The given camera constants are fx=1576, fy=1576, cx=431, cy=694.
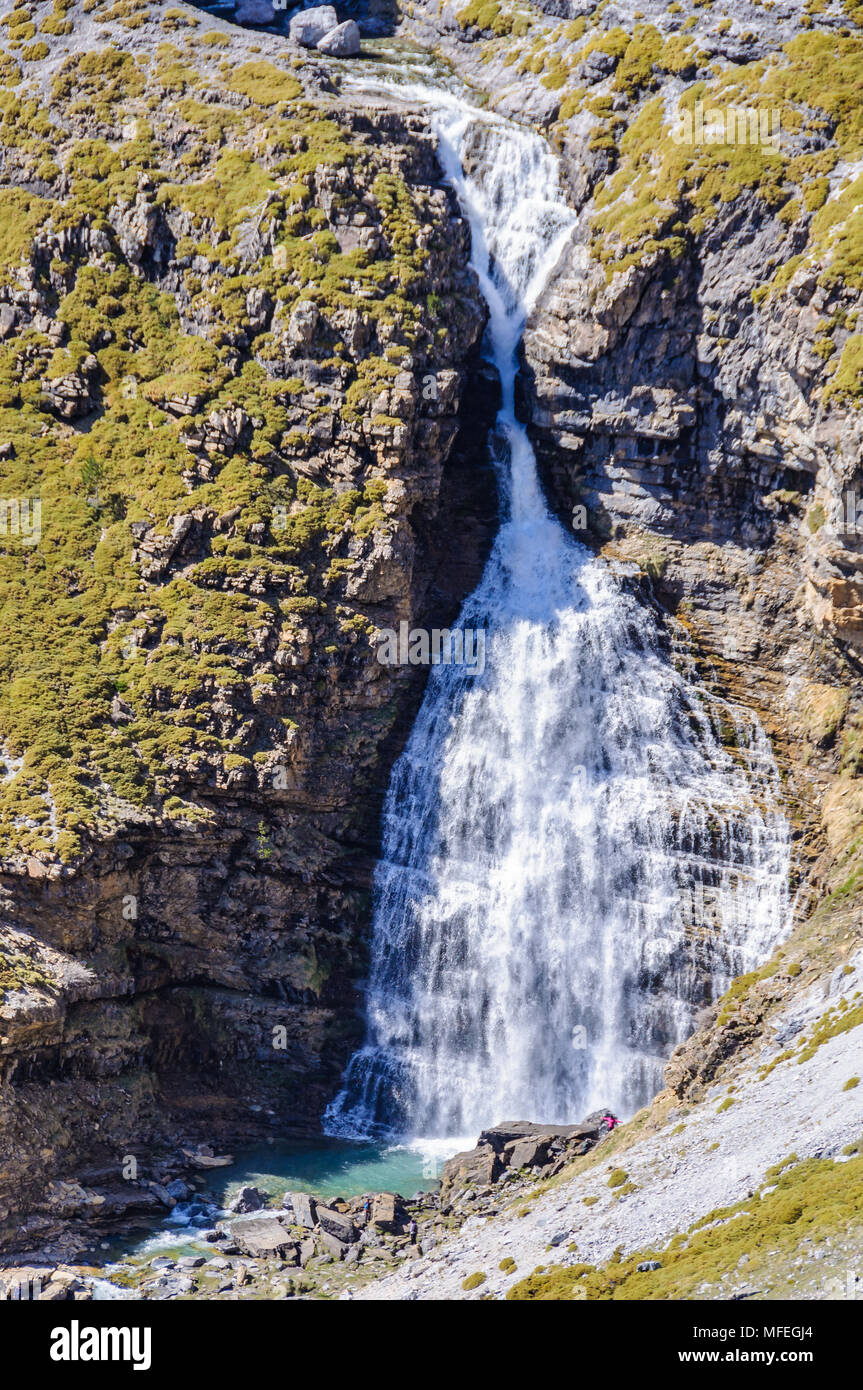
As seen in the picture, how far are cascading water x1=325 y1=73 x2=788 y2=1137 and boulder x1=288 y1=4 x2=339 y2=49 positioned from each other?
121 ft

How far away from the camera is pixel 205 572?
7081 cm

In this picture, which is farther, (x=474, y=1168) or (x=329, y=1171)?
(x=329, y=1171)

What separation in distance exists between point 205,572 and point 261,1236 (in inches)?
1139

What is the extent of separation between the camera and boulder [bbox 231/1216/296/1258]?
5581cm

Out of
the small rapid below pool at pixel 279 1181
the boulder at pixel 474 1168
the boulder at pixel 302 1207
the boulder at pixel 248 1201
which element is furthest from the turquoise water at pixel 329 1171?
the boulder at pixel 302 1207

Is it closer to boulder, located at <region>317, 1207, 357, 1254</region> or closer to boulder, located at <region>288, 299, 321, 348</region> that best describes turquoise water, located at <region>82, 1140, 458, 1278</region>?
boulder, located at <region>317, 1207, 357, 1254</region>

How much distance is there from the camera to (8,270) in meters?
79.1

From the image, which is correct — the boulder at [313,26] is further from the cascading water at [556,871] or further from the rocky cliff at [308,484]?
the cascading water at [556,871]

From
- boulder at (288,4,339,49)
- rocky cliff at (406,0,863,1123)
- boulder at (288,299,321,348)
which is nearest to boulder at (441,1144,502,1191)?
rocky cliff at (406,0,863,1123)

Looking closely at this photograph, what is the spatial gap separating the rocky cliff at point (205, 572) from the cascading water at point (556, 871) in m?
2.35

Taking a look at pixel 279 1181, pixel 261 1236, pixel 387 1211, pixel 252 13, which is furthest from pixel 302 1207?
pixel 252 13

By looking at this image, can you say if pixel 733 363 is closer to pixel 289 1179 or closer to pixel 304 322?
pixel 304 322

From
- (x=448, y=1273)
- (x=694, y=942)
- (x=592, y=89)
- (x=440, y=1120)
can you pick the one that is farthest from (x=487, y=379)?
(x=448, y=1273)

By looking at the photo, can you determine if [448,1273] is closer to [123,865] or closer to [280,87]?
[123,865]
